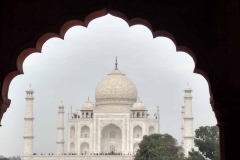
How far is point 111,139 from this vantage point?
37.6 m

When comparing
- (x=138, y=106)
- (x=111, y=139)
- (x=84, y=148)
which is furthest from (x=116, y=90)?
(x=84, y=148)

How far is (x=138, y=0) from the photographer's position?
3877 millimetres

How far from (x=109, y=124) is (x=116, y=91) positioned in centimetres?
269

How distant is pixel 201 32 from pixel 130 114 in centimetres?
3284

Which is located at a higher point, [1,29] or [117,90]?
[117,90]

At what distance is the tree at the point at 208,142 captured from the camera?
2562 centimetres

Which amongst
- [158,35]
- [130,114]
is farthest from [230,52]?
[130,114]

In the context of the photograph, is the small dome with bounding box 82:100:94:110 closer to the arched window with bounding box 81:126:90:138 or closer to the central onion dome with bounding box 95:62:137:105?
the central onion dome with bounding box 95:62:137:105

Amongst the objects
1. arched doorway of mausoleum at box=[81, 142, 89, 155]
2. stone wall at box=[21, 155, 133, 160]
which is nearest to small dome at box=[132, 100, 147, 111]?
stone wall at box=[21, 155, 133, 160]

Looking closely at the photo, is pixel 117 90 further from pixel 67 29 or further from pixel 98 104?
pixel 67 29

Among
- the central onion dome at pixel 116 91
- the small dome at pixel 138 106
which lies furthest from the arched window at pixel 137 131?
the central onion dome at pixel 116 91

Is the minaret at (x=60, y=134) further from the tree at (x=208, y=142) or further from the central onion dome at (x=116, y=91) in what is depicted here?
the tree at (x=208, y=142)

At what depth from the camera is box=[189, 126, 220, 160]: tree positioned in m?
25.6

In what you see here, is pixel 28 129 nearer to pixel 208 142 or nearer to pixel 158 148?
pixel 158 148
